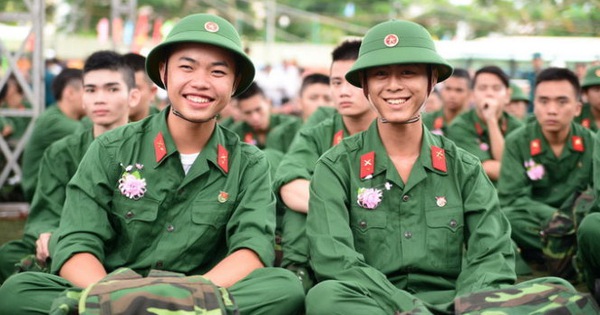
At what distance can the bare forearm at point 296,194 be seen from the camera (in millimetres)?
4902

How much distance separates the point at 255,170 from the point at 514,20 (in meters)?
26.0

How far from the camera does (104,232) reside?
3680mm

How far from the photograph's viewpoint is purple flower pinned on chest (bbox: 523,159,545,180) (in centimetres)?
633

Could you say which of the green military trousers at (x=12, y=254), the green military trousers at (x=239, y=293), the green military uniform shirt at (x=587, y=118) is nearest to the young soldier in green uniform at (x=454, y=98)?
the green military uniform shirt at (x=587, y=118)

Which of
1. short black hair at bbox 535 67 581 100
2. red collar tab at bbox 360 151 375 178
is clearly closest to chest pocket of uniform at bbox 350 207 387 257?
red collar tab at bbox 360 151 375 178

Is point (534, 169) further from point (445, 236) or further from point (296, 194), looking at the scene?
point (445, 236)

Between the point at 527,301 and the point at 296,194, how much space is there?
1944 mm

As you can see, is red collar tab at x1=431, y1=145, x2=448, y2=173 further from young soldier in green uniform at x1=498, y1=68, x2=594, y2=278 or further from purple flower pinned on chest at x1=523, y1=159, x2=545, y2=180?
purple flower pinned on chest at x1=523, y1=159, x2=545, y2=180

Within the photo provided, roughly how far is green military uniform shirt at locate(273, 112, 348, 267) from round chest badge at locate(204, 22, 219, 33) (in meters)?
1.48

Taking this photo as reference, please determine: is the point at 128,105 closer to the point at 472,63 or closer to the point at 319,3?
the point at 472,63

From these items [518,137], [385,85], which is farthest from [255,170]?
[518,137]

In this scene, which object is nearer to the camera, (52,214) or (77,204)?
(77,204)

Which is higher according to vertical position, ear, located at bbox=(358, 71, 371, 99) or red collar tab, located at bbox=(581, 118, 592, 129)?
ear, located at bbox=(358, 71, 371, 99)

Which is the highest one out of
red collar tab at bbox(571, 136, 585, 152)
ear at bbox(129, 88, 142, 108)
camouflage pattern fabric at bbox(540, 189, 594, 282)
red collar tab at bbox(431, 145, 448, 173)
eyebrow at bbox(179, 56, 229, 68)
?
eyebrow at bbox(179, 56, 229, 68)
